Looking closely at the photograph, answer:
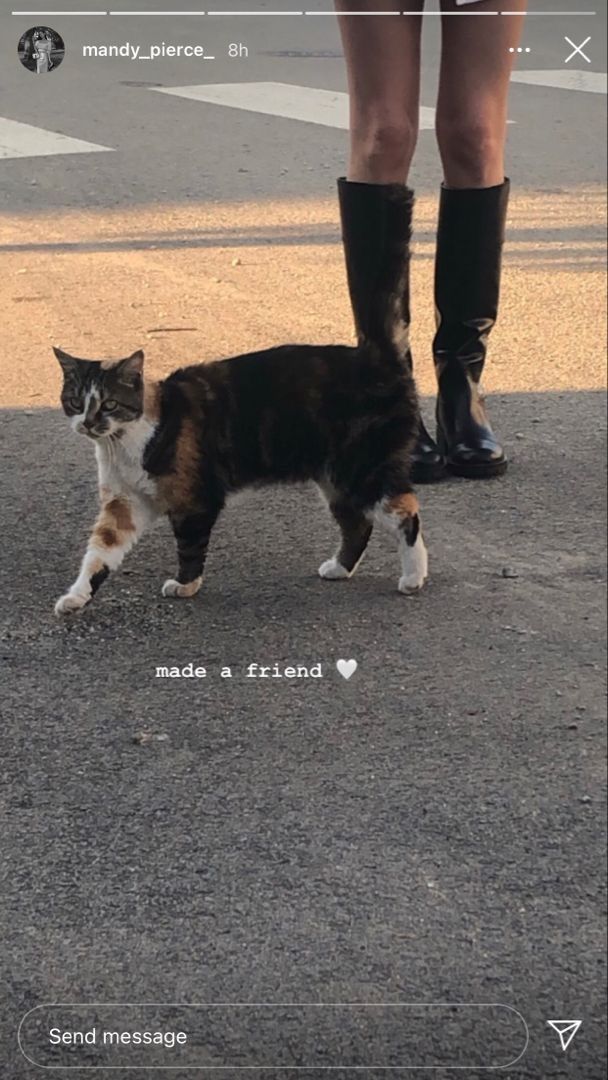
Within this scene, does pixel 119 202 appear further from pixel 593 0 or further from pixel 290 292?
pixel 593 0

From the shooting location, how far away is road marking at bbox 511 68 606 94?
840 mm

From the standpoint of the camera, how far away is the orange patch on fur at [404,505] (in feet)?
3.14

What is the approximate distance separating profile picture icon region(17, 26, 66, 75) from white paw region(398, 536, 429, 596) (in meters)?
0.36

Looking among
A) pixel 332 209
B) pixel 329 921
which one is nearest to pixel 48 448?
pixel 332 209

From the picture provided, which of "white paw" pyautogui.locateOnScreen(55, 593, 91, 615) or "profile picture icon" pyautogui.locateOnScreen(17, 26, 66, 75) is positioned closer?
"profile picture icon" pyautogui.locateOnScreen(17, 26, 66, 75)

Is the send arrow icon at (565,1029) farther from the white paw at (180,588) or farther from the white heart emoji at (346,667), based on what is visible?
the white paw at (180,588)

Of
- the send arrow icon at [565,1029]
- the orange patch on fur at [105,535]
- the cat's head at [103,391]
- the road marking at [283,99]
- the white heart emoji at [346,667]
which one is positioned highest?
the road marking at [283,99]

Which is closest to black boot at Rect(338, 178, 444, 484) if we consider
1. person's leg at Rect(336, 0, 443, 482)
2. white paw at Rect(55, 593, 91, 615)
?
person's leg at Rect(336, 0, 443, 482)

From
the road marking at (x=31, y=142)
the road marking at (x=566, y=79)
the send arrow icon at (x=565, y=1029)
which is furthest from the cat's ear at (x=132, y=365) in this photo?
the send arrow icon at (x=565, y=1029)

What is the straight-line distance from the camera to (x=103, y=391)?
913 millimetres

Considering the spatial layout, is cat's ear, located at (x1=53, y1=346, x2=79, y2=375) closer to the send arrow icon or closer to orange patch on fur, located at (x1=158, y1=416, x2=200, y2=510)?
orange patch on fur, located at (x1=158, y1=416, x2=200, y2=510)

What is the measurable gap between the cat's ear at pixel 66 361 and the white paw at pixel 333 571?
207 millimetres

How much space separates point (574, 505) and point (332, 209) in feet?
0.78

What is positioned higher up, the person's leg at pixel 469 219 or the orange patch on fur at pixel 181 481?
the person's leg at pixel 469 219
